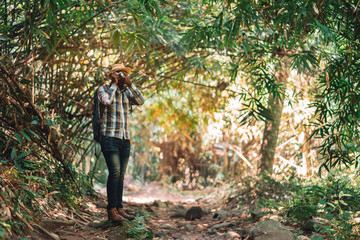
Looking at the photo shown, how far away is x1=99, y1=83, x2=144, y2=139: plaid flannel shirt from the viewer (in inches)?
117

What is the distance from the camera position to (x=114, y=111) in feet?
10.0

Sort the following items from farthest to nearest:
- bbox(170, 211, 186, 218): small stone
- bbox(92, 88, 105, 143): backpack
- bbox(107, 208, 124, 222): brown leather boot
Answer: bbox(170, 211, 186, 218): small stone → bbox(92, 88, 105, 143): backpack → bbox(107, 208, 124, 222): brown leather boot

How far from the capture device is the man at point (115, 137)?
9.72 ft

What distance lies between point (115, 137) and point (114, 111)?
0.79ft

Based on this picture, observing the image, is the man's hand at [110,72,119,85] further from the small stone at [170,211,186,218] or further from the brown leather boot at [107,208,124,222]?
the small stone at [170,211,186,218]

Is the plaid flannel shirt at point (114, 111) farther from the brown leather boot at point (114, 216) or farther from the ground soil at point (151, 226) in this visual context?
the ground soil at point (151, 226)

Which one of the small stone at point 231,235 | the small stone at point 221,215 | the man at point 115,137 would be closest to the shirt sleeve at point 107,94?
the man at point 115,137

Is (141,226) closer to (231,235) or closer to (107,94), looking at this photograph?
(231,235)

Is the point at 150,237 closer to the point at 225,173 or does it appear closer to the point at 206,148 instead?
the point at 225,173

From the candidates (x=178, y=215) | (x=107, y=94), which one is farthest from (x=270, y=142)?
(x=107, y=94)

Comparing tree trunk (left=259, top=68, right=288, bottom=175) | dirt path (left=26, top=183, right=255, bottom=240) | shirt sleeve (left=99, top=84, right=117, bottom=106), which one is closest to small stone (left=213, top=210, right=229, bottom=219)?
dirt path (left=26, top=183, right=255, bottom=240)

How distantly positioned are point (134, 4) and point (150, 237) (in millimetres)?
2130

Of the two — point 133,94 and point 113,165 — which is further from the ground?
point 133,94

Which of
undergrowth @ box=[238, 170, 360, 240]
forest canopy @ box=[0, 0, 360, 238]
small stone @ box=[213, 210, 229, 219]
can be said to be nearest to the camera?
undergrowth @ box=[238, 170, 360, 240]
